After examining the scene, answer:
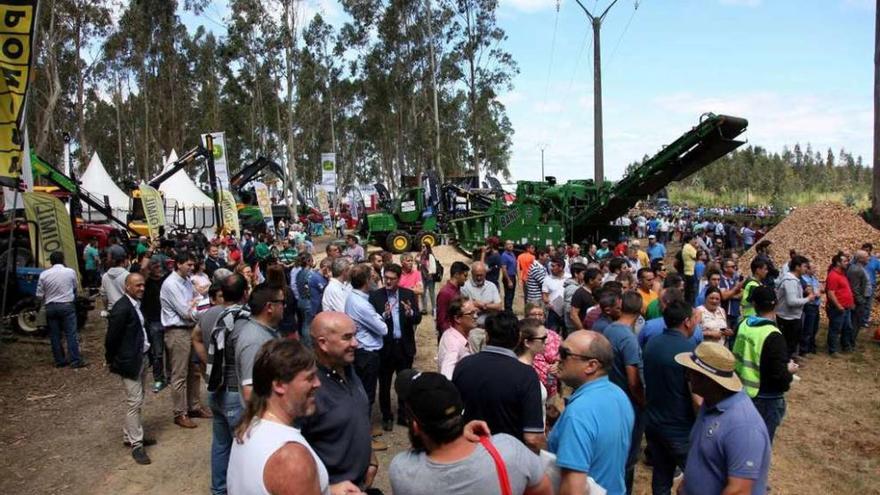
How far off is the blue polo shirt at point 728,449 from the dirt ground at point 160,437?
94.4 inches

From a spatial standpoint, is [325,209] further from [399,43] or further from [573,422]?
[573,422]

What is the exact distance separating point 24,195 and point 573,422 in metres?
10.8

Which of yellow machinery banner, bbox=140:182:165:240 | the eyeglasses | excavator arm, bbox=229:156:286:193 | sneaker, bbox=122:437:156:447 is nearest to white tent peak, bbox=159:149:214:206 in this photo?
excavator arm, bbox=229:156:286:193

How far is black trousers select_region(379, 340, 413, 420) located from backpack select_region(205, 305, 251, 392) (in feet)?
6.33

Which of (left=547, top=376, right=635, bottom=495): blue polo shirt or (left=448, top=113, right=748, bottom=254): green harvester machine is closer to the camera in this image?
(left=547, top=376, right=635, bottom=495): blue polo shirt

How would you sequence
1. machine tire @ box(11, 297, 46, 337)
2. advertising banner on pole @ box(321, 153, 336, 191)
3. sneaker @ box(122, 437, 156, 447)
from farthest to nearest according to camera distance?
advertising banner on pole @ box(321, 153, 336, 191) < machine tire @ box(11, 297, 46, 337) < sneaker @ box(122, 437, 156, 447)

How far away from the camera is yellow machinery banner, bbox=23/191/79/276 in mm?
10266

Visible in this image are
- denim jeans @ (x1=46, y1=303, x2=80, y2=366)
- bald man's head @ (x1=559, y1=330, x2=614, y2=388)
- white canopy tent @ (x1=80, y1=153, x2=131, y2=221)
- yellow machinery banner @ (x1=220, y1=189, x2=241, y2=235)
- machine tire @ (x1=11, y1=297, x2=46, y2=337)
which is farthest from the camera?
white canopy tent @ (x1=80, y1=153, x2=131, y2=221)

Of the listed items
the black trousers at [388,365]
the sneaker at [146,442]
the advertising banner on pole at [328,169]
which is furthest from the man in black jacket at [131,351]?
the advertising banner on pole at [328,169]

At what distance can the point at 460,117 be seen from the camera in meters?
52.9

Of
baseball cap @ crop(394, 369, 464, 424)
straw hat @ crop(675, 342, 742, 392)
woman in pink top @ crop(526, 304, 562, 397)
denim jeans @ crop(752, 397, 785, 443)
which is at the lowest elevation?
denim jeans @ crop(752, 397, 785, 443)

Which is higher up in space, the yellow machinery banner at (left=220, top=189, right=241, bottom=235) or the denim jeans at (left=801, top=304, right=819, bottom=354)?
the yellow machinery banner at (left=220, top=189, right=241, bottom=235)

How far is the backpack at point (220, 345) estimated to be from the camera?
426 centimetres

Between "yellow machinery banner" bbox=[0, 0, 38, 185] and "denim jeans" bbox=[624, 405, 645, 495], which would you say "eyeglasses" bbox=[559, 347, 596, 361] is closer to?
"denim jeans" bbox=[624, 405, 645, 495]
